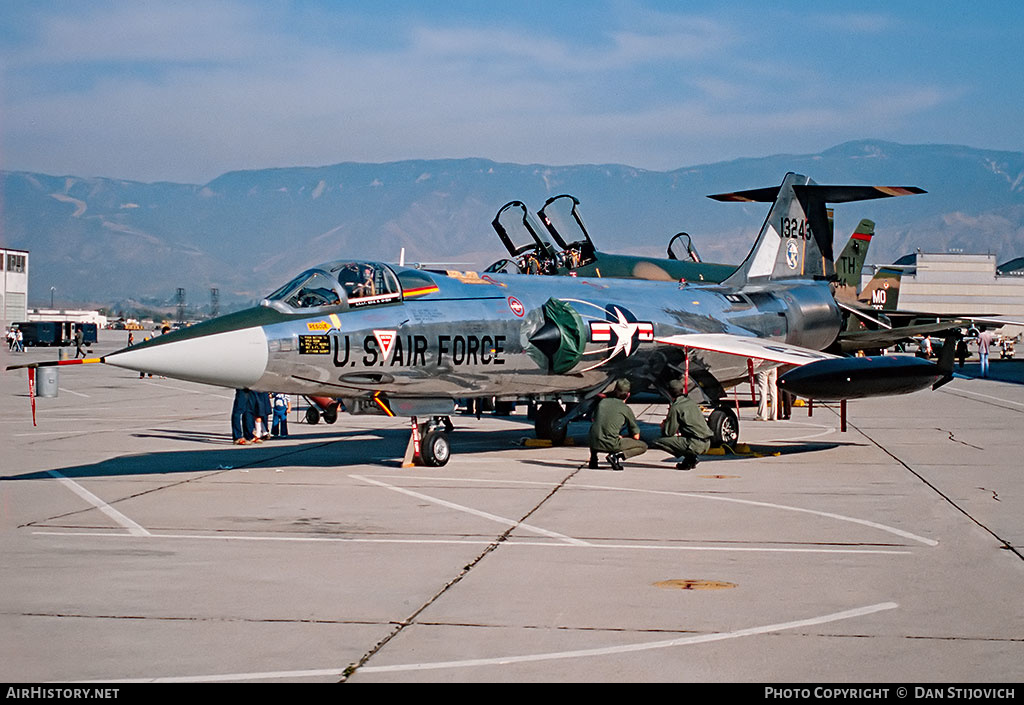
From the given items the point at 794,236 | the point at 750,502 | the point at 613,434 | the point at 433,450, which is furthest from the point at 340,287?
the point at 794,236

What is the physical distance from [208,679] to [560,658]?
6.29ft

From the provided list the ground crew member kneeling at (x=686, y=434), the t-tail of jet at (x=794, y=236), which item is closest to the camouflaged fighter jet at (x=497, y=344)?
the t-tail of jet at (x=794, y=236)

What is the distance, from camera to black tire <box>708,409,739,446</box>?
17969 mm

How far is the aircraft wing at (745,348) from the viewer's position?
17.8 meters

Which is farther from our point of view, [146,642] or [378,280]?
[378,280]

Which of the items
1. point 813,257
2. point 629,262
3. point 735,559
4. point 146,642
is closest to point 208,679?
point 146,642

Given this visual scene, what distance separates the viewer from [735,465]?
1639 centimetres

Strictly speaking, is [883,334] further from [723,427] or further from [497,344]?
[497,344]

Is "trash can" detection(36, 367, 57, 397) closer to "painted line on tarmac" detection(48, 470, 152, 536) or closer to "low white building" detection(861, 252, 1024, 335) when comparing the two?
"painted line on tarmac" detection(48, 470, 152, 536)

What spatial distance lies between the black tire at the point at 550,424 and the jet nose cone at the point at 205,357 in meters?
7.29

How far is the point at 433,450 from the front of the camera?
15844 millimetres

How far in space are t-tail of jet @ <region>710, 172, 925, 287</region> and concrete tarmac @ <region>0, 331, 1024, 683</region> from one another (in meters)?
6.19
